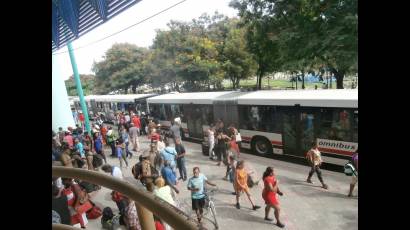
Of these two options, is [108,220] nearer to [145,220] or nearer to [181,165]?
[181,165]

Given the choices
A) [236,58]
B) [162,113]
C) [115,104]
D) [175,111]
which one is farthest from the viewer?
[236,58]

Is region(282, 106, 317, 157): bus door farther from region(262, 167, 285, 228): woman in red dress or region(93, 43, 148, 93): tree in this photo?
region(93, 43, 148, 93): tree

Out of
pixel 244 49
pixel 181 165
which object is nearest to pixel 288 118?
pixel 181 165

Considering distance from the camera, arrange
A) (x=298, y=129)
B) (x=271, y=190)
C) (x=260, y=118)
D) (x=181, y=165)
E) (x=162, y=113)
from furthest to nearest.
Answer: (x=162, y=113)
(x=260, y=118)
(x=298, y=129)
(x=181, y=165)
(x=271, y=190)

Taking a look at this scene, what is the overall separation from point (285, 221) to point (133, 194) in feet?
22.3

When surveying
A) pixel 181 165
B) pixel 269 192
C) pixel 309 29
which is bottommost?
pixel 181 165

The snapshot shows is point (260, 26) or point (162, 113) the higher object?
point (260, 26)

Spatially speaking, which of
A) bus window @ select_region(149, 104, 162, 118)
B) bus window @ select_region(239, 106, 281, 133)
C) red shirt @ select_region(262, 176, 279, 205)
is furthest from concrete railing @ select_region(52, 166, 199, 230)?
bus window @ select_region(149, 104, 162, 118)

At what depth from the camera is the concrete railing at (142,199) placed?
0.93m

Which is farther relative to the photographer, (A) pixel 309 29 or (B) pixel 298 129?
(A) pixel 309 29

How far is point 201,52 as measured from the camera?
32.1m

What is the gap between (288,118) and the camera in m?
11.8

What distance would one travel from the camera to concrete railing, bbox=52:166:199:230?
93 centimetres

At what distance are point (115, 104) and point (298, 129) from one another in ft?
57.9
